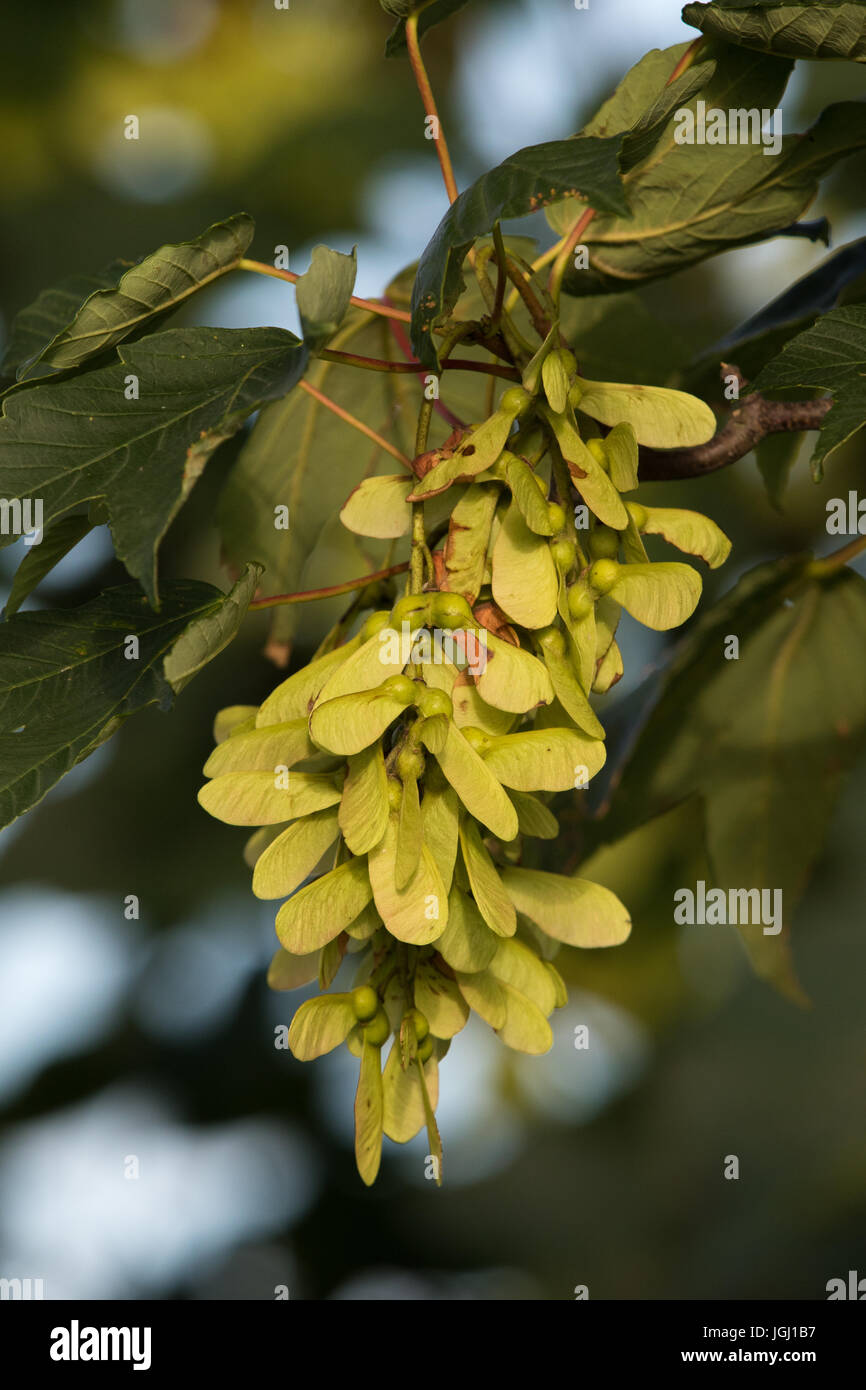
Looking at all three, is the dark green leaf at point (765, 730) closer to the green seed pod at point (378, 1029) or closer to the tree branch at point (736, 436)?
the tree branch at point (736, 436)

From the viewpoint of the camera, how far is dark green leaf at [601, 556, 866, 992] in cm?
97

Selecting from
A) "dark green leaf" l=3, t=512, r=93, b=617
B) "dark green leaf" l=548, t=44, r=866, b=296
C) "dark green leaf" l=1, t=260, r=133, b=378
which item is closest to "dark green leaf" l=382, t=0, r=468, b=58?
"dark green leaf" l=548, t=44, r=866, b=296

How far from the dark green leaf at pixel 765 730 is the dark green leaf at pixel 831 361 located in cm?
42

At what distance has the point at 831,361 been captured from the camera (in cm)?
54

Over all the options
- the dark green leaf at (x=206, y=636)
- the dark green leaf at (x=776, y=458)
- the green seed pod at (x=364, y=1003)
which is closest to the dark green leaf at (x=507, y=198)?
the dark green leaf at (x=206, y=636)

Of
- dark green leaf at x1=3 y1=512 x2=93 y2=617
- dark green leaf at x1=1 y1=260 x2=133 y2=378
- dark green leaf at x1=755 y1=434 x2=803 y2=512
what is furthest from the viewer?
dark green leaf at x1=755 y1=434 x2=803 y2=512

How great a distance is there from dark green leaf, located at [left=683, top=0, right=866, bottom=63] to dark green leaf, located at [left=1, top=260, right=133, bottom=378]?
0.41 meters

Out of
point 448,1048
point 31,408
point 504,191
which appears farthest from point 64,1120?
point 504,191

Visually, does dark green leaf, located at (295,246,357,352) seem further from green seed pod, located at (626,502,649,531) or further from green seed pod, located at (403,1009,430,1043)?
green seed pod, located at (403,1009,430,1043)

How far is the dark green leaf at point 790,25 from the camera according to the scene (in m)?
0.54

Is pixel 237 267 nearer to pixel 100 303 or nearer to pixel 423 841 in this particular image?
pixel 100 303

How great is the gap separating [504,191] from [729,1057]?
5.04ft

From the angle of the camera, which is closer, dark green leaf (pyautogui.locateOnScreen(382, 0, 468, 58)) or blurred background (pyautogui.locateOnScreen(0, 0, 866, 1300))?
dark green leaf (pyautogui.locateOnScreen(382, 0, 468, 58))

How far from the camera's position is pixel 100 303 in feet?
1.83
